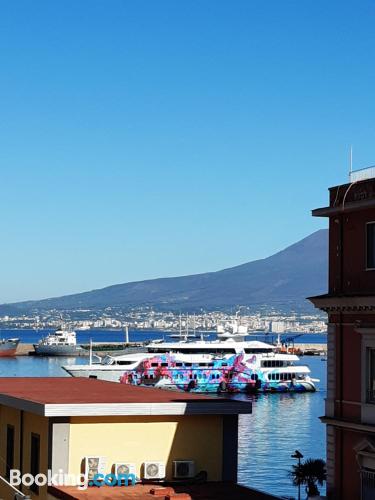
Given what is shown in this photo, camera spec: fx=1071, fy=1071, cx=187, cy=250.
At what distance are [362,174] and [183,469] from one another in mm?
7748

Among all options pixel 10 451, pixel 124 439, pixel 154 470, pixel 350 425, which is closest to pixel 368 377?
pixel 350 425

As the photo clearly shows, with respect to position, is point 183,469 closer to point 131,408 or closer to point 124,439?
point 124,439

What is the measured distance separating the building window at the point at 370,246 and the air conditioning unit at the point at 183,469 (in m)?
5.97

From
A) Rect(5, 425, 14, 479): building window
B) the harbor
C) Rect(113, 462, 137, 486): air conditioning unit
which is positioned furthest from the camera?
the harbor

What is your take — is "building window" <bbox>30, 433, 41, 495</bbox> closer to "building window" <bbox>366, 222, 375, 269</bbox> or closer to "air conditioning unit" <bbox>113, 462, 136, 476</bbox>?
"air conditioning unit" <bbox>113, 462, 136, 476</bbox>

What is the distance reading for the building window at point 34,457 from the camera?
24125mm

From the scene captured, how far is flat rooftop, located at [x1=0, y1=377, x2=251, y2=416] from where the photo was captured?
75.7 feet

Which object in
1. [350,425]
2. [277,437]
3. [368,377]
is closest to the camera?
[368,377]

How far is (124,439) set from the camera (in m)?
23.8

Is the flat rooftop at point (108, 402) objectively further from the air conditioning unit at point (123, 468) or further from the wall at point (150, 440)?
the air conditioning unit at point (123, 468)

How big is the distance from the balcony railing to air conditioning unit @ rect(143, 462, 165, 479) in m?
7.73

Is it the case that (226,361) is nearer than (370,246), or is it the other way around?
(370,246)

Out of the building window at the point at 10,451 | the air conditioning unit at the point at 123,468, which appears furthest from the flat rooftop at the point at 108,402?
the air conditioning unit at the point at 123,468

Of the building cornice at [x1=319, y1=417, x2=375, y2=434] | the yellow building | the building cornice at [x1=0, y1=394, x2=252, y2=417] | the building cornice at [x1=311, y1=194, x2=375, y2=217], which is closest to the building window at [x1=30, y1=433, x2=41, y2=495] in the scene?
the yellow building
